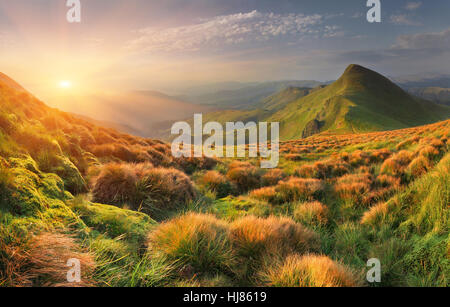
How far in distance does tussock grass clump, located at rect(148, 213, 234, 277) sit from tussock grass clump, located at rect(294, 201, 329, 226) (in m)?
2.58

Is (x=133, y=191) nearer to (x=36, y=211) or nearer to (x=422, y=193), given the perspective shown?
(x=36, y=211)

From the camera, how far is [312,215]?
204 inches

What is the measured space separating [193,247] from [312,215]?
11.1 feet

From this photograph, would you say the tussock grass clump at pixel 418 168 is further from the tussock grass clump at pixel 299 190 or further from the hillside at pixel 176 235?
the tussock grass clump at pixel 299 190

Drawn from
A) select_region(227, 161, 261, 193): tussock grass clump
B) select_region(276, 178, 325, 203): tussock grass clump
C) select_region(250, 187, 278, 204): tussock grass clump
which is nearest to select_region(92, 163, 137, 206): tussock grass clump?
select_region(250, 187, 278, 204): tussock grass clump

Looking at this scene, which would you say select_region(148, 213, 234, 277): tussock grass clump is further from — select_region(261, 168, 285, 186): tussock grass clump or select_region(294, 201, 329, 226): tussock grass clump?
select_region(261, 168, 285, 186): tussock grass clump

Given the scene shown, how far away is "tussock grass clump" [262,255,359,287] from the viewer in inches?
90.7

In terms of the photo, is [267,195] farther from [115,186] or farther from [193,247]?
[193,247]

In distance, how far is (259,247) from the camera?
3186 millimetres

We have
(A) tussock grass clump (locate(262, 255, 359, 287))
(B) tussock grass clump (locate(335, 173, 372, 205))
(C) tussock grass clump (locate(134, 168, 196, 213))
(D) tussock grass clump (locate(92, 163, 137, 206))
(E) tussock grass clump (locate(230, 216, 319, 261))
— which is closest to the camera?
(A) tussock grass clump (locate(262, 255, 359, 287))

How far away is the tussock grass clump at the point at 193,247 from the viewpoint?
9.36 ft

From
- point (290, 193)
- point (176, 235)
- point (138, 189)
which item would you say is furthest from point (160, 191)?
point (290, 193)

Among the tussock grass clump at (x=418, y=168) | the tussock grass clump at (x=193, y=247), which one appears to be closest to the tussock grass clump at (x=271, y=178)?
the tussock grass clump at (x=418, y=168)
